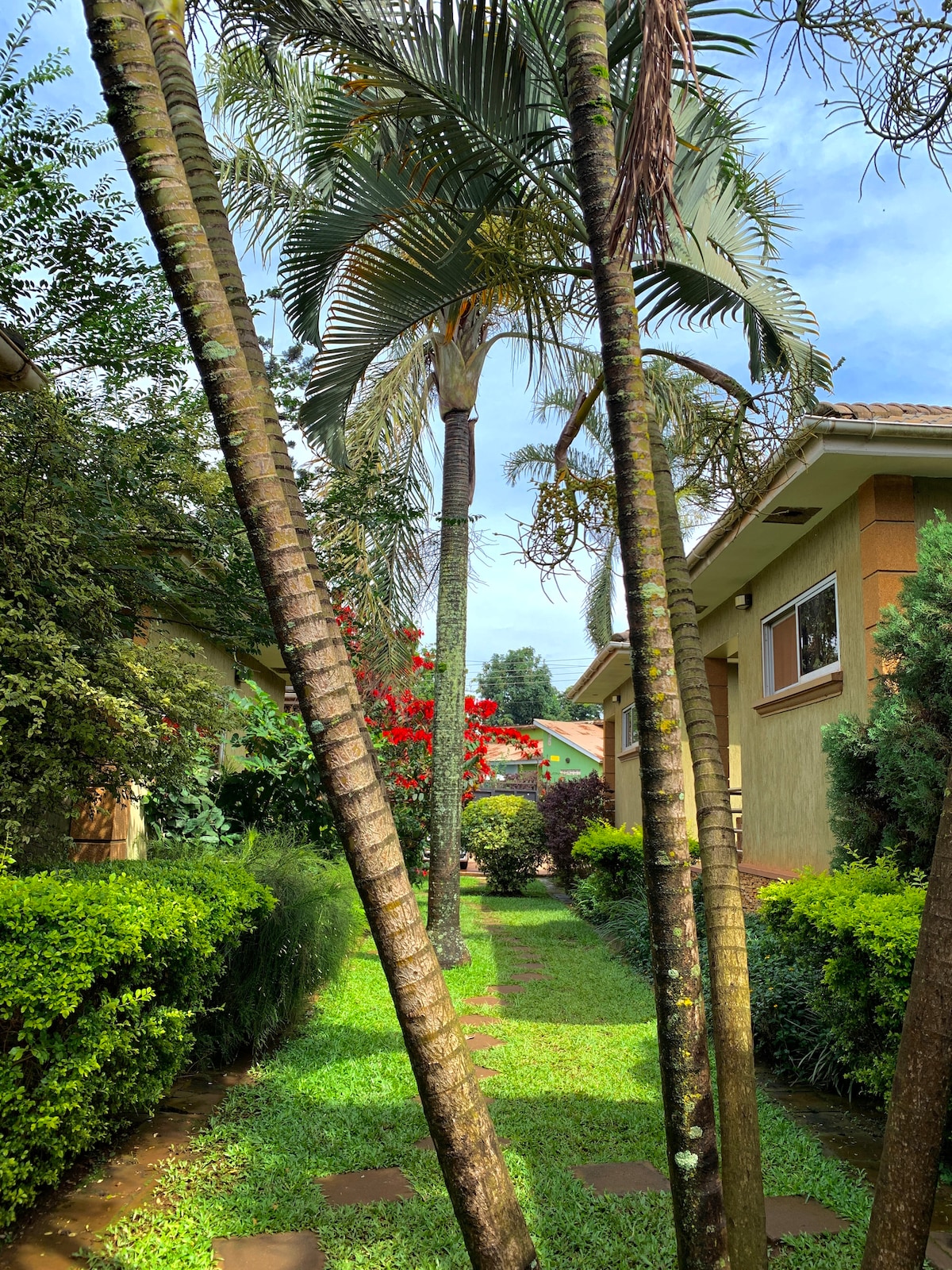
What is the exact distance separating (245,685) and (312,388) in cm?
1002

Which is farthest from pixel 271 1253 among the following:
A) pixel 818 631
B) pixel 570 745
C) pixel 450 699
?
pixel 570 745

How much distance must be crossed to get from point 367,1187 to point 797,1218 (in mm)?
1590

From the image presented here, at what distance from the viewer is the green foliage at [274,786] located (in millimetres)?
7660

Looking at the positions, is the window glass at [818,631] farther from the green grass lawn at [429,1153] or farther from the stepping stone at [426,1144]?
the stepping stone at [426,1144]

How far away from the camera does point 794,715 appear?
8.31m

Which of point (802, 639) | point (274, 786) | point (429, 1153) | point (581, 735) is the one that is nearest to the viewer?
point (429, 1153)

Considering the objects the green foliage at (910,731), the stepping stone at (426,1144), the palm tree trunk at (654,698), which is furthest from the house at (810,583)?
the stepping stone at (426,1144)

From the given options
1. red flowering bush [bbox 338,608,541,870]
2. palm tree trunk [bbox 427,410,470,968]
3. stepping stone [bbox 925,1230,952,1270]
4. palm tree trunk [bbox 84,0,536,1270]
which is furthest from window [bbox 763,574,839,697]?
palm tree trunk [bbox 84,0,536,1270]

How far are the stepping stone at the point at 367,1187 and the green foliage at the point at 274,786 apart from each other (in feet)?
13.4

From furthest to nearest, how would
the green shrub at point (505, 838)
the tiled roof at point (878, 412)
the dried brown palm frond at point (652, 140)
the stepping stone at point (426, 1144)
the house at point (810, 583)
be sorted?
the green shrub at point (505, 838), the house at point (810, 583), the tiled roof at point (878, 412), the stepping stone at point (426, 1144), the dried brown palm frond at point (652, 140)

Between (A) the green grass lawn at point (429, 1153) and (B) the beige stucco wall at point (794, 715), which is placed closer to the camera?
(A) the green grass lawn at point (429, 1153)

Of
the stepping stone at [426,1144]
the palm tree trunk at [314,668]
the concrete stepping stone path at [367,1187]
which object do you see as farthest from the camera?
the stepping stone at [426,1144]

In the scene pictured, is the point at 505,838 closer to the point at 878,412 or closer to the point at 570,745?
the point at 878,412

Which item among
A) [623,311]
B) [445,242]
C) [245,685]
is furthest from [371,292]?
[245,685]
